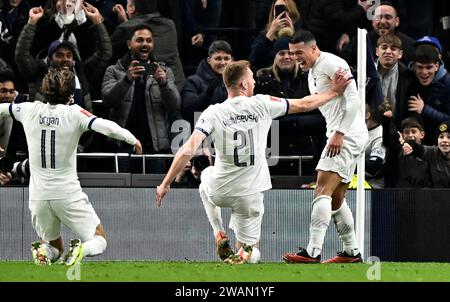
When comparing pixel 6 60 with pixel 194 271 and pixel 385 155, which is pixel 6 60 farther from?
pixel 194 271

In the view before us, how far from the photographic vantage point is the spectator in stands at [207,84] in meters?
16.6

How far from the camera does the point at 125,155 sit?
16375mm

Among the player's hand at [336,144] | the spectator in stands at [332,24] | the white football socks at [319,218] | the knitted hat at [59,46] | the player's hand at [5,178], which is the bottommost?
the white football socks at [319,218]

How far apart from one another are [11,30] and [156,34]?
194 cm

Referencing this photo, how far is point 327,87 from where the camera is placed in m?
13.0

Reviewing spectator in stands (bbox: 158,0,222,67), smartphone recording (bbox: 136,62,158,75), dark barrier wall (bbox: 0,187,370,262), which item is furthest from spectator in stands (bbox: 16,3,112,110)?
dark barrier wall (bbox: 0,187,370,262)

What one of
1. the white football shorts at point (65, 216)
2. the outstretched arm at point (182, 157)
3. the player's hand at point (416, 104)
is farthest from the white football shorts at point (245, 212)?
the player's hand at point (416, 104)

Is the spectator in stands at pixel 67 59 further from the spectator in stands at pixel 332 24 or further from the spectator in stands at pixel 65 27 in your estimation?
the spectator in stands at pixel 332 24

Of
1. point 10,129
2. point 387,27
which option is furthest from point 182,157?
point 387,27

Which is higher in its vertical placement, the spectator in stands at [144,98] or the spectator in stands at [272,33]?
the spectator in stands at [272,33]

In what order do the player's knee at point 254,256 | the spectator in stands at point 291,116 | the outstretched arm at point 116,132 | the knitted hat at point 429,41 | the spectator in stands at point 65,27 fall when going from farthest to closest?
the spectator in stands at point 65,27
the knitted hat at point 429,41
the spectator in stands at point 291,116
the player's knee at point 254,256
the outstretched arm at point 116,132

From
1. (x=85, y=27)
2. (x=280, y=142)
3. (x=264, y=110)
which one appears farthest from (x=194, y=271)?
(x=85, y=27)

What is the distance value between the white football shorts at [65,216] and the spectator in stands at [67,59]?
384 cm

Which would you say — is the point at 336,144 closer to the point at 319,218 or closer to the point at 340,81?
the point at 340,81
